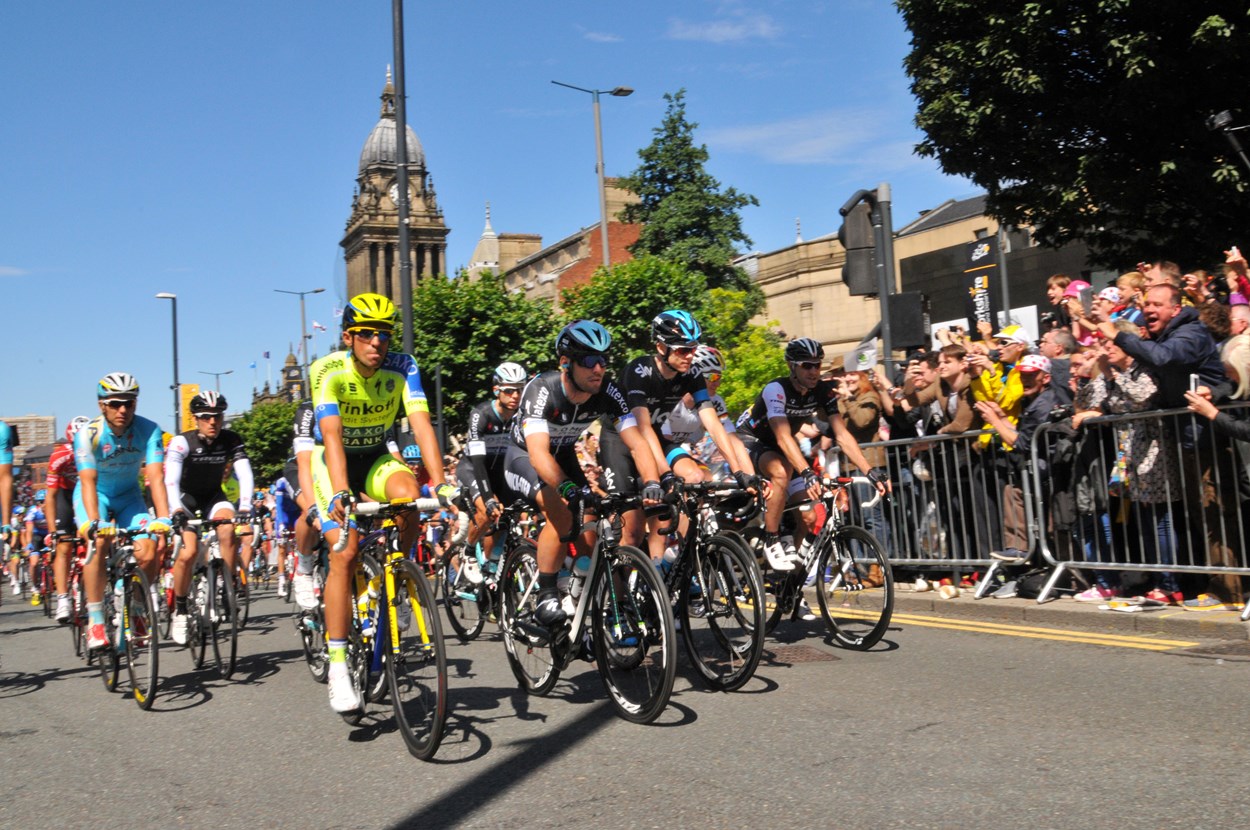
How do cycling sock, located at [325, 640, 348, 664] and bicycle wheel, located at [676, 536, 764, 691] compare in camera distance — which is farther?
bicycle wheel, located at [676, 536, 764, 691]

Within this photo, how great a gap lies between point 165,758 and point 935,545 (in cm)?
679

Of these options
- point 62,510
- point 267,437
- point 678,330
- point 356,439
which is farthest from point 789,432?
point 267,437

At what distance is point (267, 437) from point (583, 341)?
98187mm

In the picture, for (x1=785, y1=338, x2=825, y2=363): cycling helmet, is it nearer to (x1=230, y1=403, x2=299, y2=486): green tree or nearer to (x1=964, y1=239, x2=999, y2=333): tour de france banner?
(x1=964, y1=239, x2=999, y2=333): tour de france banner

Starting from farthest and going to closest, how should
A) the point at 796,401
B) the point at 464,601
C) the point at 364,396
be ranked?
the point at 464,601 → the point at 796,401 → the point at 364,396

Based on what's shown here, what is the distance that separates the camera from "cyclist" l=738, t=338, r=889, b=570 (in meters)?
8.29

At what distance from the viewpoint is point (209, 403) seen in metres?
10.3

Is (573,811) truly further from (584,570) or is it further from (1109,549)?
(1109,549)

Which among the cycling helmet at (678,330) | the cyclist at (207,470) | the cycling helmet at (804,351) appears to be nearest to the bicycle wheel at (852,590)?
the cycling helmet at (804,351)

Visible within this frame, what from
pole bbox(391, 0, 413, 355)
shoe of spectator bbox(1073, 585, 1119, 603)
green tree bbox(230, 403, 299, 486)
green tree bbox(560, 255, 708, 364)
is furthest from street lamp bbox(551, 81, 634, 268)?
green tree bbox(230, 403, 299, 486)

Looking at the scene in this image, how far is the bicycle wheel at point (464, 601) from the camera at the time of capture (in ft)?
33.5

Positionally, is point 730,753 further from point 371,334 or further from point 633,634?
point 371,334

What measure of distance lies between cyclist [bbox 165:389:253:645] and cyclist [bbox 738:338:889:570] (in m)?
4.03

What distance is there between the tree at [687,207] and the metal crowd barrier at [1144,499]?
162 ft
